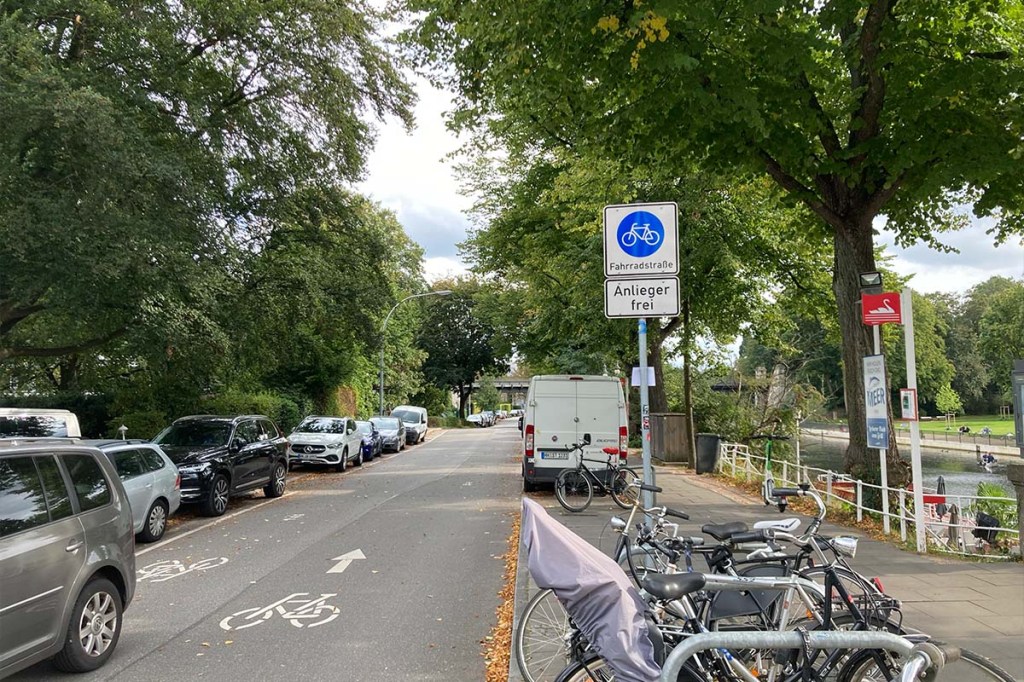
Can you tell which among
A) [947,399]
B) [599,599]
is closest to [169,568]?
[599,599]

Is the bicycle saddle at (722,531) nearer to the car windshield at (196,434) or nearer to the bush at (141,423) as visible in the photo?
the car windshield at (196,434)

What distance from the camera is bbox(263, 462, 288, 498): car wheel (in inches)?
598

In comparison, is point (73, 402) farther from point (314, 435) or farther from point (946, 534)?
point (946, 534)

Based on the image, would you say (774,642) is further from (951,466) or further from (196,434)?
(951,466)

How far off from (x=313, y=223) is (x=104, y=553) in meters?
14.0

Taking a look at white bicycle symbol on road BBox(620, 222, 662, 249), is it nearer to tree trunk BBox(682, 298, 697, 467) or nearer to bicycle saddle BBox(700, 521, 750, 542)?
bicycle saddle BBox(700, 521, 750, 542)

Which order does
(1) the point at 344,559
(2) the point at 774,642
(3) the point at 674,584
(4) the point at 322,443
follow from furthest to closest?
(4) the point at 322,443
(1) the point at 344,559
(3) the point at 674,584
(2) the point at 774,642

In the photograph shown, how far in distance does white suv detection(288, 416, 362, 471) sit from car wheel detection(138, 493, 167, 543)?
10.3 metres

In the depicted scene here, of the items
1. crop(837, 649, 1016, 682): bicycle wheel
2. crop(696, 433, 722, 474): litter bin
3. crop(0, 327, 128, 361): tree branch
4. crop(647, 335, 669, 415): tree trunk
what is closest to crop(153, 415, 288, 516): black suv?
crop(0, 327, 128, 361): tree branch

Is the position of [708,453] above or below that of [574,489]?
above

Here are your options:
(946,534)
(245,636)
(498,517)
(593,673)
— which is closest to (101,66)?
(498,517)

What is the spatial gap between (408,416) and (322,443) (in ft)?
54.2

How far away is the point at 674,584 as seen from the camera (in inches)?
117

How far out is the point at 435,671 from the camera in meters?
5.11
